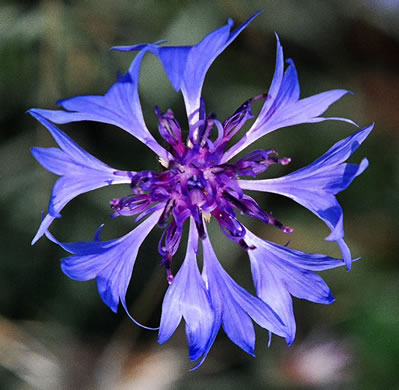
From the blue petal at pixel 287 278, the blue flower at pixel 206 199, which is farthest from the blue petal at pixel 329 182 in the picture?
the blue petal at pixel 287 278

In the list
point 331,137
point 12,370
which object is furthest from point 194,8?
point 12,370

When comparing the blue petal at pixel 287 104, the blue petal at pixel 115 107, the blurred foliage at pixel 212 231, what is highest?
the blue petal at pixel 115 107

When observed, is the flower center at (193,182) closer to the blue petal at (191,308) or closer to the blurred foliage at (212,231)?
the blue petal at (191,308)

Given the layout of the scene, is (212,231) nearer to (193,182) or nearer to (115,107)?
(193,182)

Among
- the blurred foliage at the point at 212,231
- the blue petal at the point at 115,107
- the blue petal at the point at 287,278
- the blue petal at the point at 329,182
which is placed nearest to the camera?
the blue petal at the point at 115,107

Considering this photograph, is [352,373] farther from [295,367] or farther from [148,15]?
[148,15]

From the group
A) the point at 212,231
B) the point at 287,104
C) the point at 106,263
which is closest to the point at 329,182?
the point at 287,104
